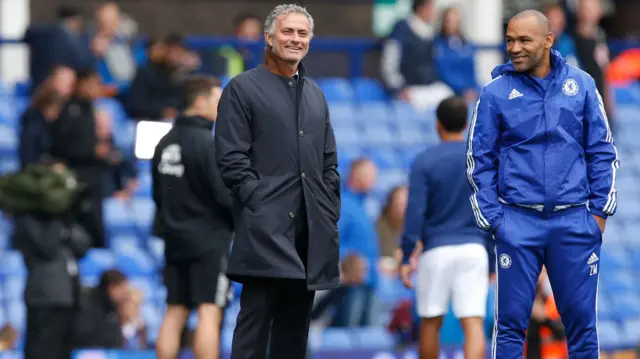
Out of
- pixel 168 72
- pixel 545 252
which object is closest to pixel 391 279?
pixel 168 72

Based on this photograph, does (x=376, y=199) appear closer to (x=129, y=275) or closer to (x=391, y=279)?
(x=391, y=279)

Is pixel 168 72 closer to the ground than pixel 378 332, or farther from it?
farther from it

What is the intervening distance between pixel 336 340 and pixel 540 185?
478 centimetres

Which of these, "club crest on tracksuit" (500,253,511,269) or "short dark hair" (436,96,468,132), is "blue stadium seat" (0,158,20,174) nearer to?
"short dark hair" (436,96,468,132)

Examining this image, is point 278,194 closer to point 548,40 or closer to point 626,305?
point 548,40

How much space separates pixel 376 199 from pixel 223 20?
502 cm

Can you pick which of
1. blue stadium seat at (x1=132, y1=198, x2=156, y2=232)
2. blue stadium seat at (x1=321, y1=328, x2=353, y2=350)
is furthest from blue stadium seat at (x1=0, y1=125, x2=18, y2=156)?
blue stadium seat at (x1=321, y1=328, x2=353, y2=350)

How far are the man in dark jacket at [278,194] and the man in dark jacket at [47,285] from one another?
328 cm

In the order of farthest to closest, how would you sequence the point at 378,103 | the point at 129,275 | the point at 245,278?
the point at 378,103 → the point at 129,275 → the point at 245,278

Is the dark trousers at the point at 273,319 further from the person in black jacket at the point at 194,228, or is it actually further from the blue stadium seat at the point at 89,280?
the blue stadium seat at the point at 89,280

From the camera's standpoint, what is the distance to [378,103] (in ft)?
54.4

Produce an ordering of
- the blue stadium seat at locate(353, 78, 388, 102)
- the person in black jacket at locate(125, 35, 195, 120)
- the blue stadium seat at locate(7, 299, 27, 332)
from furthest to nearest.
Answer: the blue stadium seat at locate(353, 78, 388, 102)
the person in black jacket at locate(125, 35, 195, 120)
the blue stadium seat at locate(7, 299, 27, 332)

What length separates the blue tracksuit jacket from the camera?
291 inches

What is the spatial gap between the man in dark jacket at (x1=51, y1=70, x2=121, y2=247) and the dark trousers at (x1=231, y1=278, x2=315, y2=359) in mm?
5523
